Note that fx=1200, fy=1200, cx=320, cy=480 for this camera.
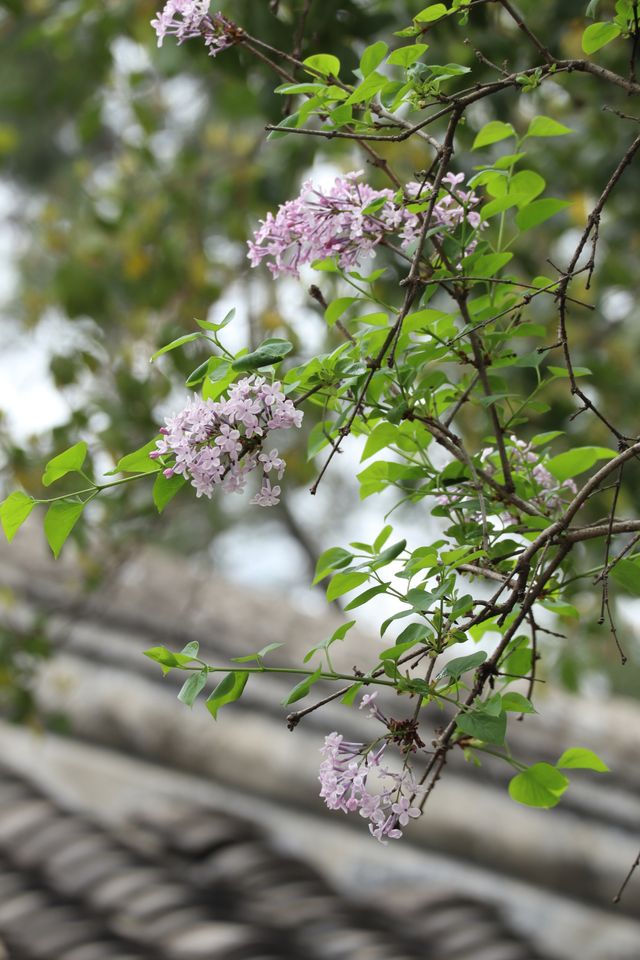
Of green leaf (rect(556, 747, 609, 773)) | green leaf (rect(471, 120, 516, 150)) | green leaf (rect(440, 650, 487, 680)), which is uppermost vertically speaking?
green leaf (rect(471, 120, 516, 150))

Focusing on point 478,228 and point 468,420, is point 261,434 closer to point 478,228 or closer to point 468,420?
point 478,228

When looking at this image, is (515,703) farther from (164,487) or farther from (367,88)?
(367,88)

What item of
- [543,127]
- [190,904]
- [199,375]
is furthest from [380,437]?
[190,904]

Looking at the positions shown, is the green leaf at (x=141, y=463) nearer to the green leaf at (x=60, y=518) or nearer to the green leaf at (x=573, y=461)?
the green leaf at (x=60, y=518)

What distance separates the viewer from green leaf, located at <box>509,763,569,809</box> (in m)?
0.67

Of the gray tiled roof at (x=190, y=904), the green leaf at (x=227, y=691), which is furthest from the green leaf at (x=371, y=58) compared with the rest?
the gray tiled roof at (x=190, y=904)

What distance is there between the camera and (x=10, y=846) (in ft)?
5.76

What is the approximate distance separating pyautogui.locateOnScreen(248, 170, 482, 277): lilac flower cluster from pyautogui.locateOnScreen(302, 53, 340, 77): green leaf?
0.24 ft

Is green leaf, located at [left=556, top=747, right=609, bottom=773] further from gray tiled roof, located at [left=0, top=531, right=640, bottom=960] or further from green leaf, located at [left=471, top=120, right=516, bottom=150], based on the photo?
gray tiled roof, located at [left=0, top=531, right=640, bottom=960]

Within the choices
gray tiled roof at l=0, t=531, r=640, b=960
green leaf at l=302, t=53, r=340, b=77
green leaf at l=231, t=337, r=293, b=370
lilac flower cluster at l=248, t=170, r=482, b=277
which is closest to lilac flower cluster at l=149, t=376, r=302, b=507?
green leaf at l=231, t=337, r=293, b=370

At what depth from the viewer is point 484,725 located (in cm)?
61

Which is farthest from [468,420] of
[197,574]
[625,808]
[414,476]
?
[414,476]

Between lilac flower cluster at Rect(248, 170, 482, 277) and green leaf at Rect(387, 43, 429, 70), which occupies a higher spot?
green leaf at Rect(387, 43, 429, 70)

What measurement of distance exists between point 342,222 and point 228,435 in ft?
0.52
